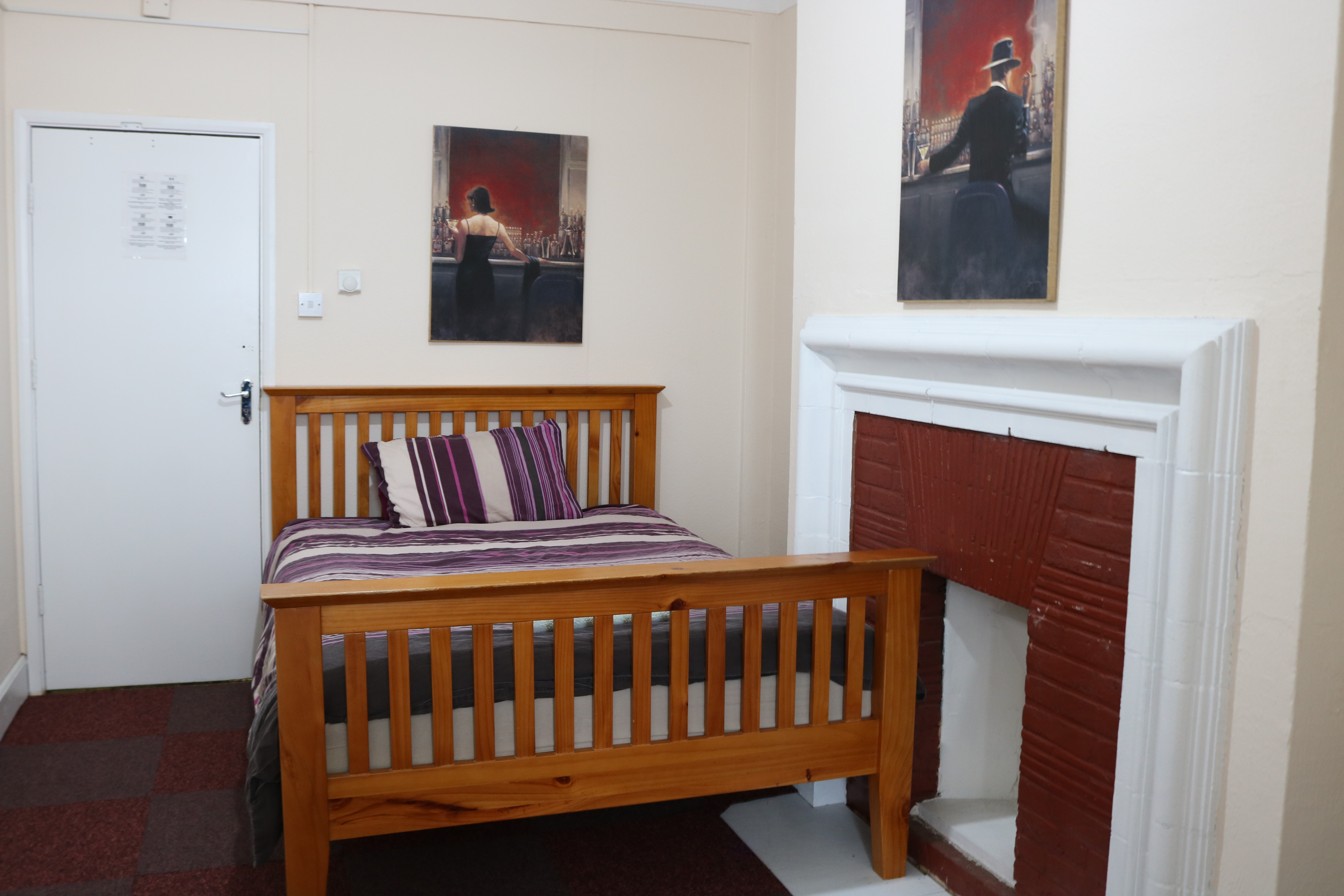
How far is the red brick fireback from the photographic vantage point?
1816mm

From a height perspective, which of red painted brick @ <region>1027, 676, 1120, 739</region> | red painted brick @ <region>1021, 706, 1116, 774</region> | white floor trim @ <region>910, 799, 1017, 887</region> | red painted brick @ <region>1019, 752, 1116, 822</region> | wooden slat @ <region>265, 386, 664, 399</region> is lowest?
white floor trim @ <region>910, 799, 1017, 887</region>

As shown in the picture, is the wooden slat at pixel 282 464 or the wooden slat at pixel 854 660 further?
the wooden slat at pixel 282 464

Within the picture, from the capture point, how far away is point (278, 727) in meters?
1.88

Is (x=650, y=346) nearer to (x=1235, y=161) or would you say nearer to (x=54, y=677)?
(x=54, y=677)

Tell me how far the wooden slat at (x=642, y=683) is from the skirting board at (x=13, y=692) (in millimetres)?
2038

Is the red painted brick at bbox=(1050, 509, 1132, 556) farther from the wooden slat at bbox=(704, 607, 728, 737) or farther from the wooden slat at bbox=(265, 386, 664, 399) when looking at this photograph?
the wooden slat at bbox=(265, 386, 664, 399)

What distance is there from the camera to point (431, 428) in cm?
362

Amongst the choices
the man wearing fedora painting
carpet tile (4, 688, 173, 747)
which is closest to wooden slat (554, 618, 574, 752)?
the man wearing fedora painting

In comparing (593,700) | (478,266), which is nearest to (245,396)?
(478,266)

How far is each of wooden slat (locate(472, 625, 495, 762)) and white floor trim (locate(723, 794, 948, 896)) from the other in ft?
2.42

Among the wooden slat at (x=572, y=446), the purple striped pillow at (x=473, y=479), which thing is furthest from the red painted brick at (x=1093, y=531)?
the wooden slat at (x=572, y=446)

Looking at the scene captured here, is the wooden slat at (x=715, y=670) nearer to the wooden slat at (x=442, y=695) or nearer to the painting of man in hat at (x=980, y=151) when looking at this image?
the wooden slat at (x=442, y=695)

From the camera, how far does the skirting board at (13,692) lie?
10.00ft

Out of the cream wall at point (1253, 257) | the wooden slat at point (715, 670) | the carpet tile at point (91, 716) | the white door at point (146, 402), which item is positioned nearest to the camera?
the cream wall at point (1253, 257)
